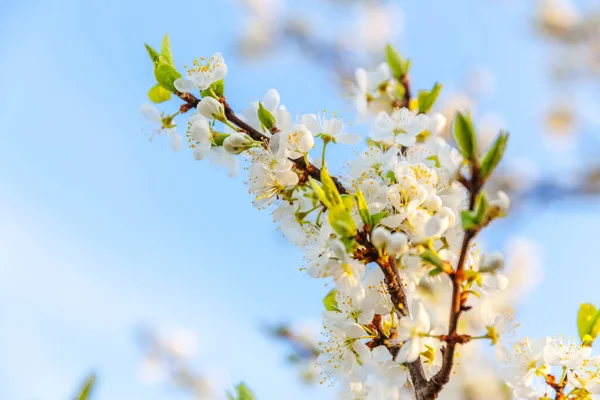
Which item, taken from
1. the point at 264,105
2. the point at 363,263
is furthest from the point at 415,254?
the point at 264,105

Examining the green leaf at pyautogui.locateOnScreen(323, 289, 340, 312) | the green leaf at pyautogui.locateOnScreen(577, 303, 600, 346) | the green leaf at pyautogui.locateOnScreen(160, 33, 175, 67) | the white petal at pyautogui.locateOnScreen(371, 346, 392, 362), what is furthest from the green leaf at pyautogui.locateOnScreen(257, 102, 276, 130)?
the green leaf at pyautogui.locateOnScreen(577, 303, 600, 346)

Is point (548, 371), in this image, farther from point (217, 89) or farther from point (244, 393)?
point (217, 89)

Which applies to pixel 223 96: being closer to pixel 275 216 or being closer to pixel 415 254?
pixel 275 216

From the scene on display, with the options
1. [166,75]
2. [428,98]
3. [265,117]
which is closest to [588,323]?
[428,98]

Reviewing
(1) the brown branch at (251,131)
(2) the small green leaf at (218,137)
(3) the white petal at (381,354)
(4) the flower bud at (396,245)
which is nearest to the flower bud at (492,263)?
(4) the flower bud at (396,245)

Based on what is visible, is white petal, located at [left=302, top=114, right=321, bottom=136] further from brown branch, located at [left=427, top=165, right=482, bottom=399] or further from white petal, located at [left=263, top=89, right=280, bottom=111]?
brown branch, located at [left=427, top=165, right=482, bottom=399]

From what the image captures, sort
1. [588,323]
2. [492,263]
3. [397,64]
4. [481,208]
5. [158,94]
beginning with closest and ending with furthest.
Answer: [481,208], [492,263], [588,323], [158,94], [397,64]
